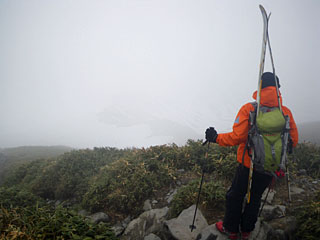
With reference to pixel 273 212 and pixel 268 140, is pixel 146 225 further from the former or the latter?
pixel 268 140

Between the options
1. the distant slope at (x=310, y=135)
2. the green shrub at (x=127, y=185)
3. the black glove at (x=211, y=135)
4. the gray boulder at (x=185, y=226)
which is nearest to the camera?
the black glove at (x=211, y=135)

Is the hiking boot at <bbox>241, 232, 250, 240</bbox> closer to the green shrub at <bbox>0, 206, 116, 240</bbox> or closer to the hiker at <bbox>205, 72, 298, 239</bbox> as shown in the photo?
the hiker at <bbox>205, 72, 298, 239</bbox>

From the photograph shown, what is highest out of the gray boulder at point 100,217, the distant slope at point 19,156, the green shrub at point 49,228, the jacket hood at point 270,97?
the jacket hood at point 270,97

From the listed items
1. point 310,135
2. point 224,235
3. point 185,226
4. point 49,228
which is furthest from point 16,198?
point 310,135

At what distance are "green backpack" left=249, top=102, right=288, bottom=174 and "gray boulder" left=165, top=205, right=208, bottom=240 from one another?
2.30 m

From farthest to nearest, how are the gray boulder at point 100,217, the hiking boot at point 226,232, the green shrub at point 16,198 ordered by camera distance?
1. the gray boulder at point 100,217
2. the green shrub at point 16,198
3. the hiking boot at point 226,232

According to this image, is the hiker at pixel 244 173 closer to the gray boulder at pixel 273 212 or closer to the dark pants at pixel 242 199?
the dark pants at pixel 242 199

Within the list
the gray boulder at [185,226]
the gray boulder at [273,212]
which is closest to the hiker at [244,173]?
the gray boulder at [185,226]

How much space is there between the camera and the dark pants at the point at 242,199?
3.34 metres

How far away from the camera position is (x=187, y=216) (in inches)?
176

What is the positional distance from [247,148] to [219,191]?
233 centimetres

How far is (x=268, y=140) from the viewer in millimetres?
3027

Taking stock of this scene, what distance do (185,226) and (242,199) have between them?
5.39ft

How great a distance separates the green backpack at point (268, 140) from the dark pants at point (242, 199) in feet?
1.22
